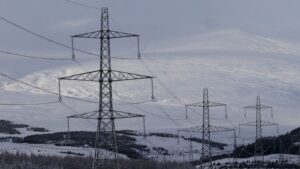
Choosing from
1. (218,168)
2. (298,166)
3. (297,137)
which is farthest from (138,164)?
(297,137)

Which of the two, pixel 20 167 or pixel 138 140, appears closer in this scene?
pixel 20 167

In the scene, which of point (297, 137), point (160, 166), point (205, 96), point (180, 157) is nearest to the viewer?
point (205, 96)

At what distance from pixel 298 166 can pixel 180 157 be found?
57.6m

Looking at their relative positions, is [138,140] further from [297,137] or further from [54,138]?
[297,137]

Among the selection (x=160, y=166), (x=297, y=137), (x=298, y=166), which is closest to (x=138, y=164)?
(x=160, y=166)

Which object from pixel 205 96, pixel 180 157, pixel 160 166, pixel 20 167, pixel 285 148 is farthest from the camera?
pixel 180 157

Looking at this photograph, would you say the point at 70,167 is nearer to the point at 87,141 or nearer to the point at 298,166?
the point at 298,166

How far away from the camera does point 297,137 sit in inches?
5925

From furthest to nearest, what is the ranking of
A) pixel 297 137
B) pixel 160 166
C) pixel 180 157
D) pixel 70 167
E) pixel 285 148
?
pixel 180 157 → pixel 297 137 → pixel 285 148 → pixel 160 166 → pixel 70 167

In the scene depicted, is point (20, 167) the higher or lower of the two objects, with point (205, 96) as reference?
lower

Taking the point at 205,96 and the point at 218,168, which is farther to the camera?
the point at 218,168

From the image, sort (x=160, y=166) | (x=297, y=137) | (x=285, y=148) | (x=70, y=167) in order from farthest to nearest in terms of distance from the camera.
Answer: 1. (x=297, y=137)
2. (x=285, y=148)
3. (x=160, y=166)
4. (x=70, y=167)

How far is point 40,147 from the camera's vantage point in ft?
482

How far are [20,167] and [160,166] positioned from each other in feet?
85.2
